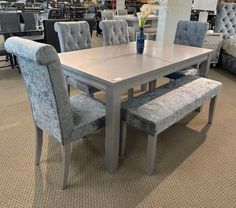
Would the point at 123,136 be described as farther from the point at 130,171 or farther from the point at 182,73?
the point at 182,73

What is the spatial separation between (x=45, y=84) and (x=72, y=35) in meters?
1.54

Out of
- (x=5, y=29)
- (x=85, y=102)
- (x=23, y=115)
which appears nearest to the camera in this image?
(x=85, y=102)

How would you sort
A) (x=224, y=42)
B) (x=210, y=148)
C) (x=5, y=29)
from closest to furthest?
(x=210, y=148) < (x=5, y=29) < (x=224, y=42)

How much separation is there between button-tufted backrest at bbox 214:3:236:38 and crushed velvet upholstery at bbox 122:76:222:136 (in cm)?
313

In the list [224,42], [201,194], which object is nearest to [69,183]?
[201,194]

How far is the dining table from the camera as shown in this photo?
71.2 inches

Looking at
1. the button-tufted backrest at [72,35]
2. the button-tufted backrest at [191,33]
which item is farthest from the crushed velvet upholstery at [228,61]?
the button-tufted backrest at [72,35]

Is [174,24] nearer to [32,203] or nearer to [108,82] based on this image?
[108,82]

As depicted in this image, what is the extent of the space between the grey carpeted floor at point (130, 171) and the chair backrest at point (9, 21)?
90.8 inches

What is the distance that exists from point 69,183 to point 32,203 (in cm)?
31

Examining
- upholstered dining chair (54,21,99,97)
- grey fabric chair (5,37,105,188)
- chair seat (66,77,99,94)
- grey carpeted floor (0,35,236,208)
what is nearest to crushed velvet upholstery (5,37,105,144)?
grey fabric chair (5,37,105,188)

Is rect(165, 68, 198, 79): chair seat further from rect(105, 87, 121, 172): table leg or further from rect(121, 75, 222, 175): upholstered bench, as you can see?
rect(105, 87, 121, 172): table leg

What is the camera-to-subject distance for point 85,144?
2.42m

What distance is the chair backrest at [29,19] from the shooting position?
191 inches
